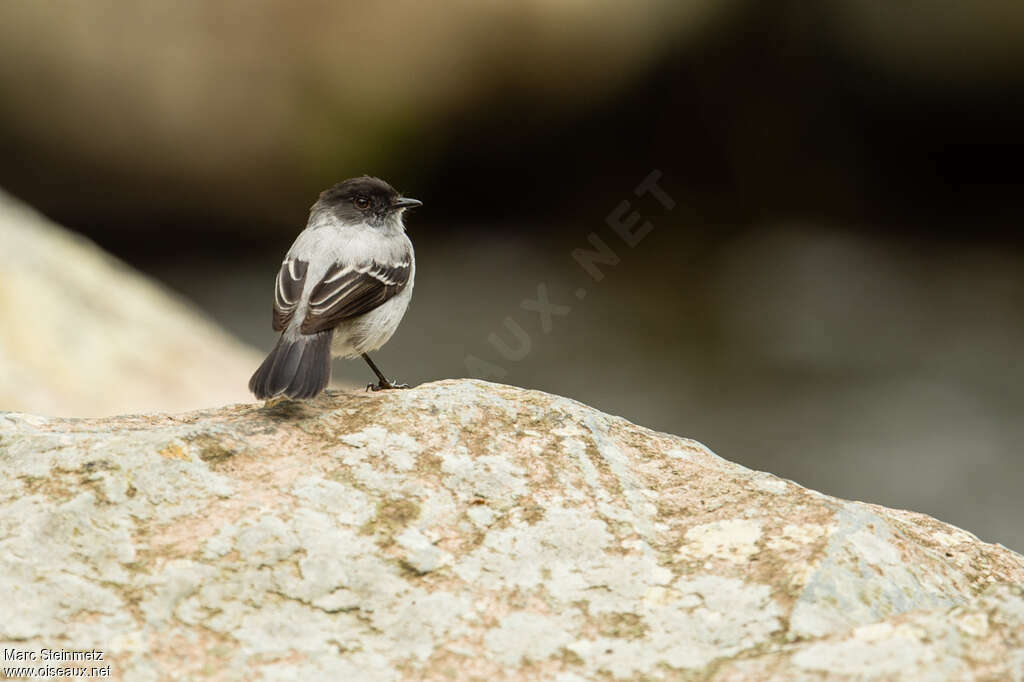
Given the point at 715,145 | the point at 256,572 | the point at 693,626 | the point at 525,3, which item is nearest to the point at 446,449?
the point at 256,572

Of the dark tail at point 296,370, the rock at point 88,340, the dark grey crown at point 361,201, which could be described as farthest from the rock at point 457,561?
the rock at point 88,340

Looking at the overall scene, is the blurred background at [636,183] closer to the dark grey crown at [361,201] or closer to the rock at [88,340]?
the rock at [88,340]

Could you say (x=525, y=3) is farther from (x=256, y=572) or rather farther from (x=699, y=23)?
(x=256, y=572)

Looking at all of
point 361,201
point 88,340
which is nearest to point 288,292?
point 361,201

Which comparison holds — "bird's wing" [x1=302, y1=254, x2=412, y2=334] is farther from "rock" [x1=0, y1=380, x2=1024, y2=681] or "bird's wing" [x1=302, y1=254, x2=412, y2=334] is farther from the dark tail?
"rock" [x1=0, y1=380, x2=1024, y2=681]

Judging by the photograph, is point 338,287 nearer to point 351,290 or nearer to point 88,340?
point 351,290

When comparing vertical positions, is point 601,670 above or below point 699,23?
below
